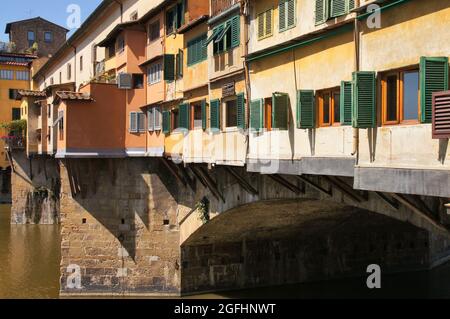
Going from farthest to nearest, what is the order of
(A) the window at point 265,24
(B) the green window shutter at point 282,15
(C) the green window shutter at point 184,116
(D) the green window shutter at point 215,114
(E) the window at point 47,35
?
(E) the window at point 47,35, (C) the green window shutter at point 184,116, (D) the green window shutter at point 215,114, (A) the window at point 265,24, (B) the green window shutter at point 282,15

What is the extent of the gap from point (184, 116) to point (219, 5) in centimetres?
470

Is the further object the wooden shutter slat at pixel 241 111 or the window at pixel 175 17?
the window at pixel 175 17

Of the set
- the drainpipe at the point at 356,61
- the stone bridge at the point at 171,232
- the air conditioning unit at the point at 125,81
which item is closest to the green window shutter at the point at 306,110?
the drainpipe at the point at 356,61

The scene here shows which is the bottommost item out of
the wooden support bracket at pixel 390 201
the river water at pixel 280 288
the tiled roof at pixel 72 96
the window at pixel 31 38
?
the river water at pixel 280 288

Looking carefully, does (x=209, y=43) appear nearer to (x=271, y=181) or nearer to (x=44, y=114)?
(x=271, y=181)

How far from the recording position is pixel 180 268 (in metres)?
A: 25.6

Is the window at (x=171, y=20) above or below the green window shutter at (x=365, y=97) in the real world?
above

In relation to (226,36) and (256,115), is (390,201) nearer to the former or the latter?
(256,115)

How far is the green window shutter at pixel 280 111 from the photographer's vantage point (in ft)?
47.4

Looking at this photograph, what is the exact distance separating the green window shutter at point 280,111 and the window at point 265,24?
1883 mm

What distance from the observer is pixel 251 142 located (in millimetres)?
16531

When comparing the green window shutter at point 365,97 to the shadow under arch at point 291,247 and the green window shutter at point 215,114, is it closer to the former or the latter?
the green window shutter at point 215,114

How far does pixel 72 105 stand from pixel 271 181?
Answer: 1120 cm
